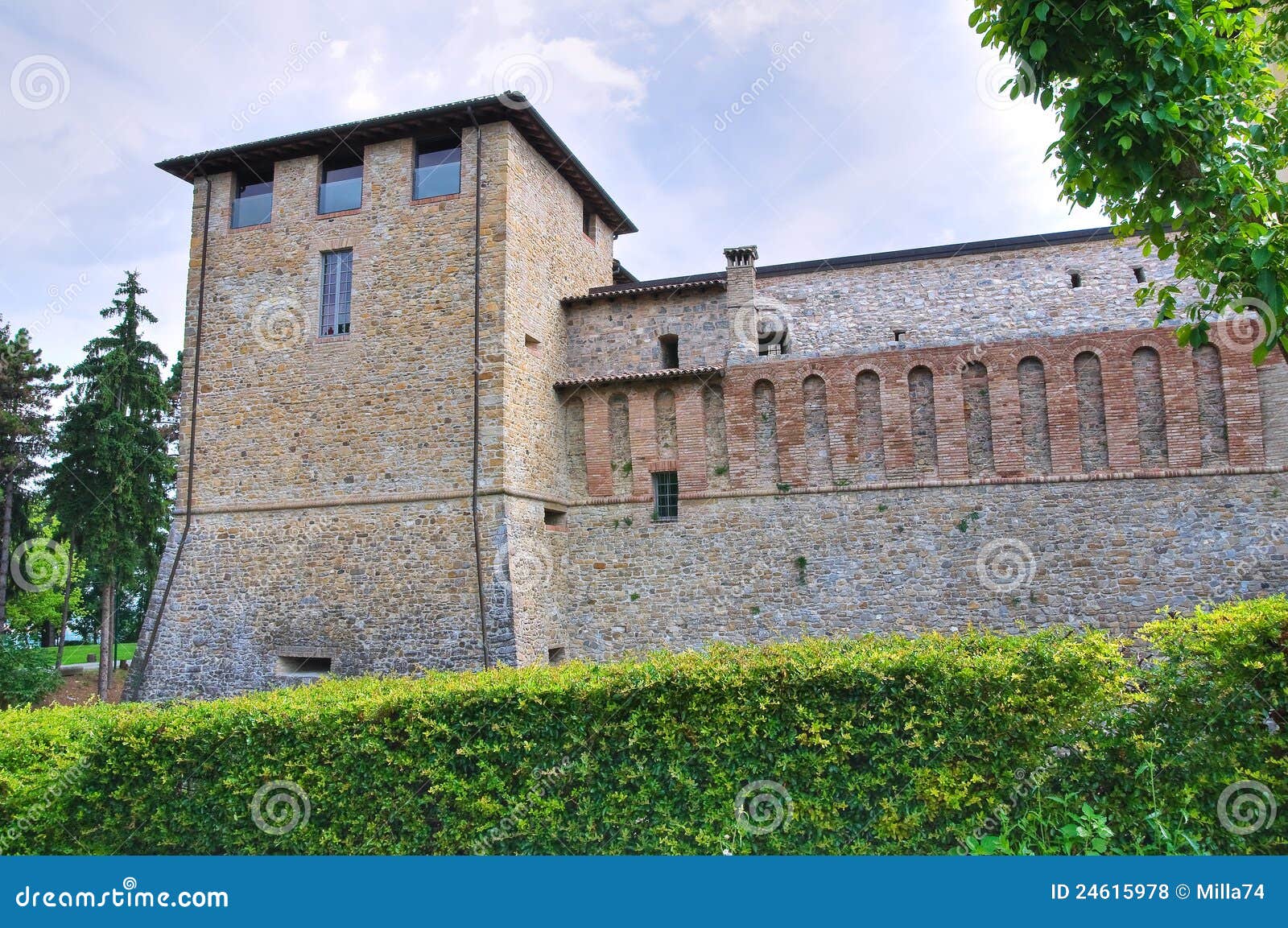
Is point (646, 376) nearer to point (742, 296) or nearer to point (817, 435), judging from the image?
point (742, 296)

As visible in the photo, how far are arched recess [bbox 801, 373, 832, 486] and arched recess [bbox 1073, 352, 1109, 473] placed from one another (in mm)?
4251

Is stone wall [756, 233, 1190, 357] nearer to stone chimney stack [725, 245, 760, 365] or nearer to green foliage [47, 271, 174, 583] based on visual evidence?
stone chimney stack [725, 245, 760, 365]

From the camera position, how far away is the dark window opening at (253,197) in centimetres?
1631

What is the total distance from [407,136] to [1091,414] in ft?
44.6

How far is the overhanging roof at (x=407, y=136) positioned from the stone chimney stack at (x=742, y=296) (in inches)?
159

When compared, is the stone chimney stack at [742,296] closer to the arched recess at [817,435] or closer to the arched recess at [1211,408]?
the arched recess at [817,435]

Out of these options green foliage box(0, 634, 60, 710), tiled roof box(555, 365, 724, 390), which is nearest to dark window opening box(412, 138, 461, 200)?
tiled roof box(555, 365, 724, 390)

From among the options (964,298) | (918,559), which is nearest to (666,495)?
(918,559)

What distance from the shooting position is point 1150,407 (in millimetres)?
13586

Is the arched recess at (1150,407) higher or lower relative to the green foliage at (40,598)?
higher

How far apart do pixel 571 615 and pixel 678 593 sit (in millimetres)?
2150

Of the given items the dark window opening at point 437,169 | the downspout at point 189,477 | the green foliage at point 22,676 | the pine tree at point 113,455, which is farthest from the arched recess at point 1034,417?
the green foliage at point 22,676

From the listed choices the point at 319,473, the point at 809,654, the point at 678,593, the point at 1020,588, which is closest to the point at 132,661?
the point at 319,473

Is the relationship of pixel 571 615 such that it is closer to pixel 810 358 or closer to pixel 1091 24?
pixel 810 358
